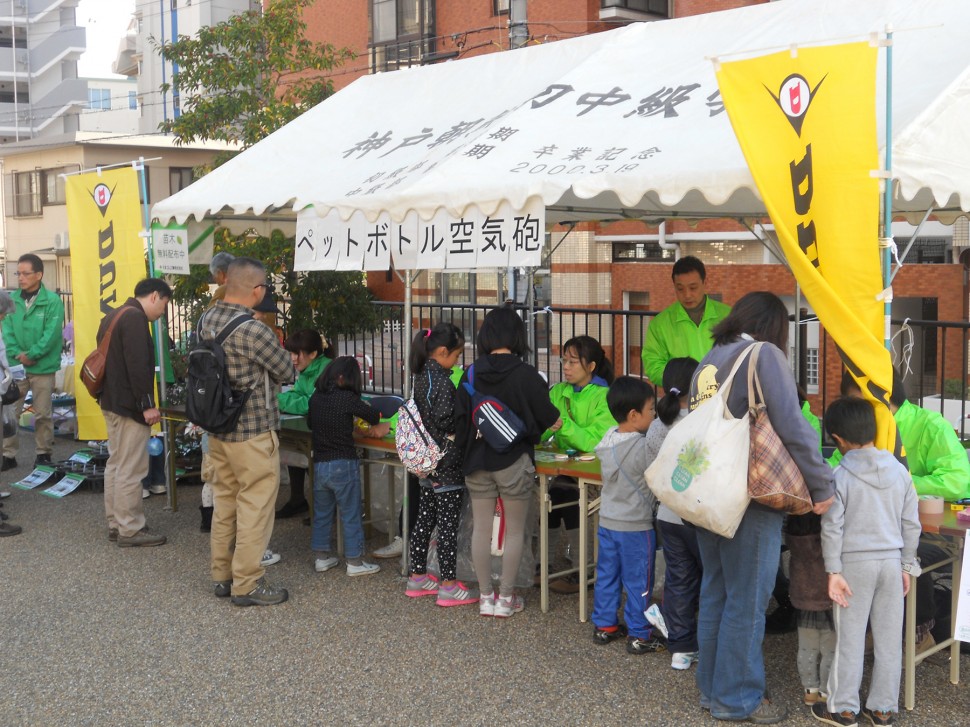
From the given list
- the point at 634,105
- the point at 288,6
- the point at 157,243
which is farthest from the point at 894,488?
the point at 288,6

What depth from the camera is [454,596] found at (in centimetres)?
595

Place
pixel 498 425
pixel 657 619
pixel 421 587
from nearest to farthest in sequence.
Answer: pixel 657 619 → pixel 498 425 → pixel 421 587

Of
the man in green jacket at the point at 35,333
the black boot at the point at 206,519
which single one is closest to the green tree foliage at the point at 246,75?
the man in green jacket at the point at 35,333

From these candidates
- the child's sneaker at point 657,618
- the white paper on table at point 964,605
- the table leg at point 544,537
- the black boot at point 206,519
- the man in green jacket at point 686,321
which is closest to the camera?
the white paper on table at point 964,605

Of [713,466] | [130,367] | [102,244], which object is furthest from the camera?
[102,244]

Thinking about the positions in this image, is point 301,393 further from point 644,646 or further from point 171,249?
point 644,646

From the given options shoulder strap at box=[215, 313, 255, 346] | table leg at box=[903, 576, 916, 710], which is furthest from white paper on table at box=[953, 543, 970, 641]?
shoulder strap at box=[215, 313, 255, 346]

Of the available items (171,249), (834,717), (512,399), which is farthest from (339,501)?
(834,717)

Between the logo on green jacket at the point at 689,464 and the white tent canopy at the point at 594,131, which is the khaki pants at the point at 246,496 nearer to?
the white tent canopy at the point at 594,131

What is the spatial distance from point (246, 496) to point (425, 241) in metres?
1.78

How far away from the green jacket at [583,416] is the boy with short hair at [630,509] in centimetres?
80

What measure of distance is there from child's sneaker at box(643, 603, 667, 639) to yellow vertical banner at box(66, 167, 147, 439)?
17.3ft

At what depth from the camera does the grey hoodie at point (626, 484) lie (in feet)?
16.6

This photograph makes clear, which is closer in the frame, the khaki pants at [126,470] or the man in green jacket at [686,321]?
the man in green jacket at [686,321]
